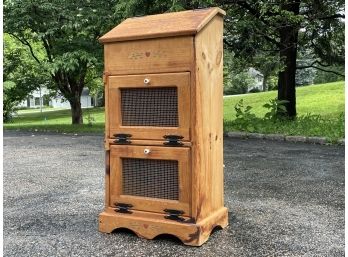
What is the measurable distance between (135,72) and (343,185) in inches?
118

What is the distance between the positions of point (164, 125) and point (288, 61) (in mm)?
9904

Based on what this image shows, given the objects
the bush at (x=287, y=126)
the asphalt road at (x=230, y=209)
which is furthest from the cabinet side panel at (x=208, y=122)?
the bush at (x=287, y=126)

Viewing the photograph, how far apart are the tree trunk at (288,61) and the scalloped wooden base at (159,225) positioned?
9.09 m

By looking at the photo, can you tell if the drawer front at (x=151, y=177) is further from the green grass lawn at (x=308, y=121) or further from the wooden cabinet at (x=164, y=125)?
the green grass lawn at (x=308, y=121)

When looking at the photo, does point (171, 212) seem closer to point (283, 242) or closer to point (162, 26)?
point (283, 242)

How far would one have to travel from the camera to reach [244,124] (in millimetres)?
11438

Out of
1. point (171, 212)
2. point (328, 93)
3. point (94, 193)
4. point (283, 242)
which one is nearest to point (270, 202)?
point (283, 242)

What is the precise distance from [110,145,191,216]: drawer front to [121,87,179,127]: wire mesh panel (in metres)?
0.19

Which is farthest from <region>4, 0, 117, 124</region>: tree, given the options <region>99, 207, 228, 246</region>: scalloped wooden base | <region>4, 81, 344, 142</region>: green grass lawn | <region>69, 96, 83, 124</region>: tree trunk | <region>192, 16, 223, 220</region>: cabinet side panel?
<region>99, 207, 228, 246</region>: scalloped wooden base

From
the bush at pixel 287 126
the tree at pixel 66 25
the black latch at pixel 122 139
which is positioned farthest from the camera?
the tree at pixel 66 25

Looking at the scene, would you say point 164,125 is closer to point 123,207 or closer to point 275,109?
point 123,207

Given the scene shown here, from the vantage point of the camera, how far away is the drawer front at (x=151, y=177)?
3.41 m

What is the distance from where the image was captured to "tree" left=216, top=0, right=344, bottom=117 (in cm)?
1170

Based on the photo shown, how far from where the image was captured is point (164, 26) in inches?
135
